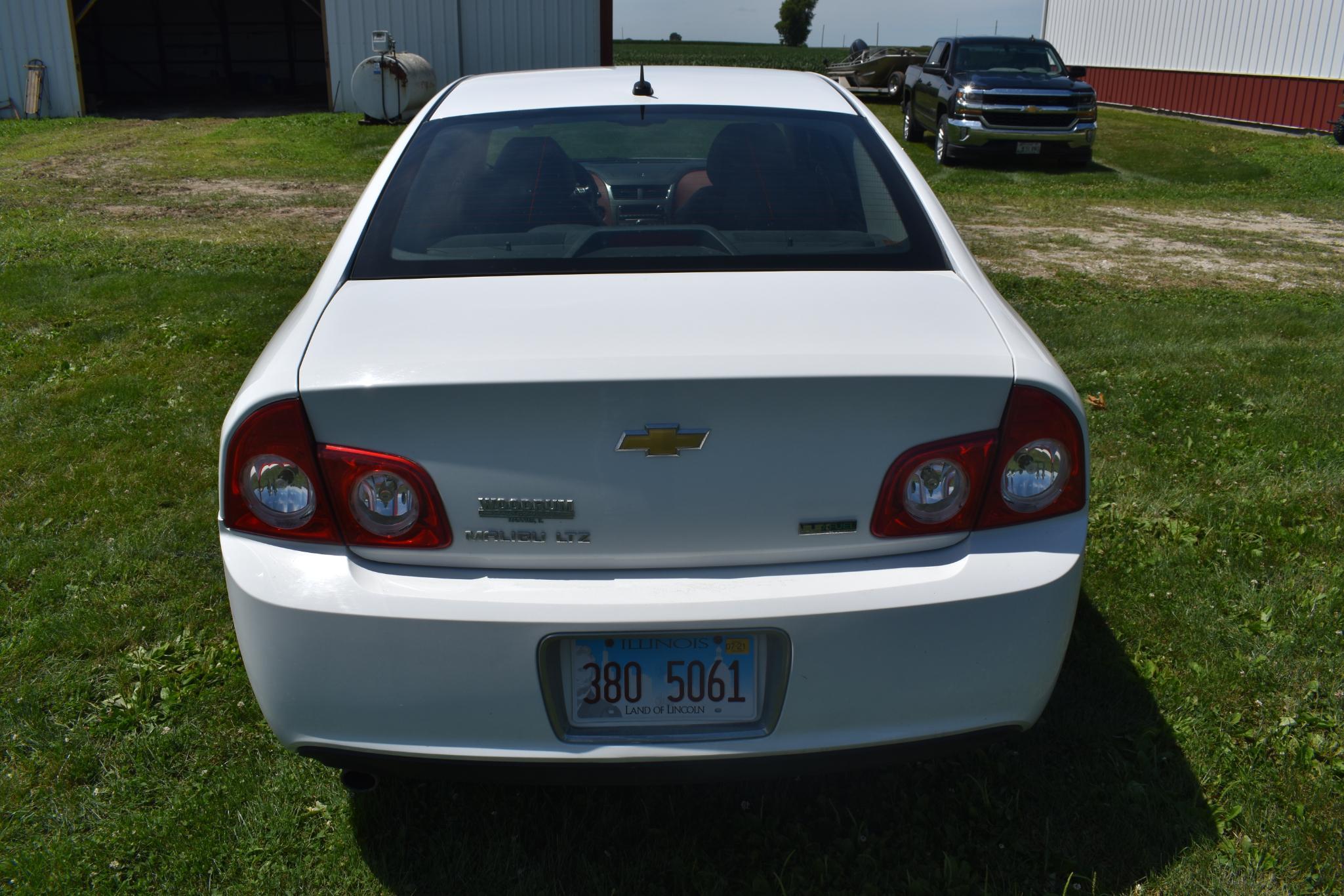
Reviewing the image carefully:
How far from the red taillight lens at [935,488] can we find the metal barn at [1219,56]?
21.5 m

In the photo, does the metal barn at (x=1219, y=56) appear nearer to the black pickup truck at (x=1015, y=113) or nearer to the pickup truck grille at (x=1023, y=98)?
the black pickup truck at (x=1015, y=113)

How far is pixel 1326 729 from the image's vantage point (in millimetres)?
2805

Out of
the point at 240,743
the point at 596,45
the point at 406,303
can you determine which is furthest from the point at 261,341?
the point at 596,45

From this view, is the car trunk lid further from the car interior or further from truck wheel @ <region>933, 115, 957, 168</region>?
truck wheel @ <region>933, 115, 957, 168</region>

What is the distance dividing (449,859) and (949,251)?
Answer: 1.79 metres

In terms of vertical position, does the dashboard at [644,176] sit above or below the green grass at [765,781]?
above

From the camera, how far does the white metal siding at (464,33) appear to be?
21.7m

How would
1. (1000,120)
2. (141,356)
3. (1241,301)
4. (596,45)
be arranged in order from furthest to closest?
(596,45) → (1000,120) → (1241,301) → (141,356)

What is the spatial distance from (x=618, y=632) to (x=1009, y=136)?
14500 mm

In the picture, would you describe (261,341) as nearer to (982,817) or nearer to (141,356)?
(141,356)

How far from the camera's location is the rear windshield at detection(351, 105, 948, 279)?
254 centimetres

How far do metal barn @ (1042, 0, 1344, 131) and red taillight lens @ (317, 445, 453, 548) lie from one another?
871 inches

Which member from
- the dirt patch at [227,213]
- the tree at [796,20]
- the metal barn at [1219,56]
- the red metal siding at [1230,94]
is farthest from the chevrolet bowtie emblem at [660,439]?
the tree at [796,20]

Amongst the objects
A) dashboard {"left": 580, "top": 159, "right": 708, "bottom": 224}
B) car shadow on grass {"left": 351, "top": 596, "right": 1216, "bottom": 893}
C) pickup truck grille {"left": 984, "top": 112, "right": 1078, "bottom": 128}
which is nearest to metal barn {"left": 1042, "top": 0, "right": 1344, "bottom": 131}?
pickup truck grille {"left": 984, "top": 112, "right": 1078, "bottom": 128}
